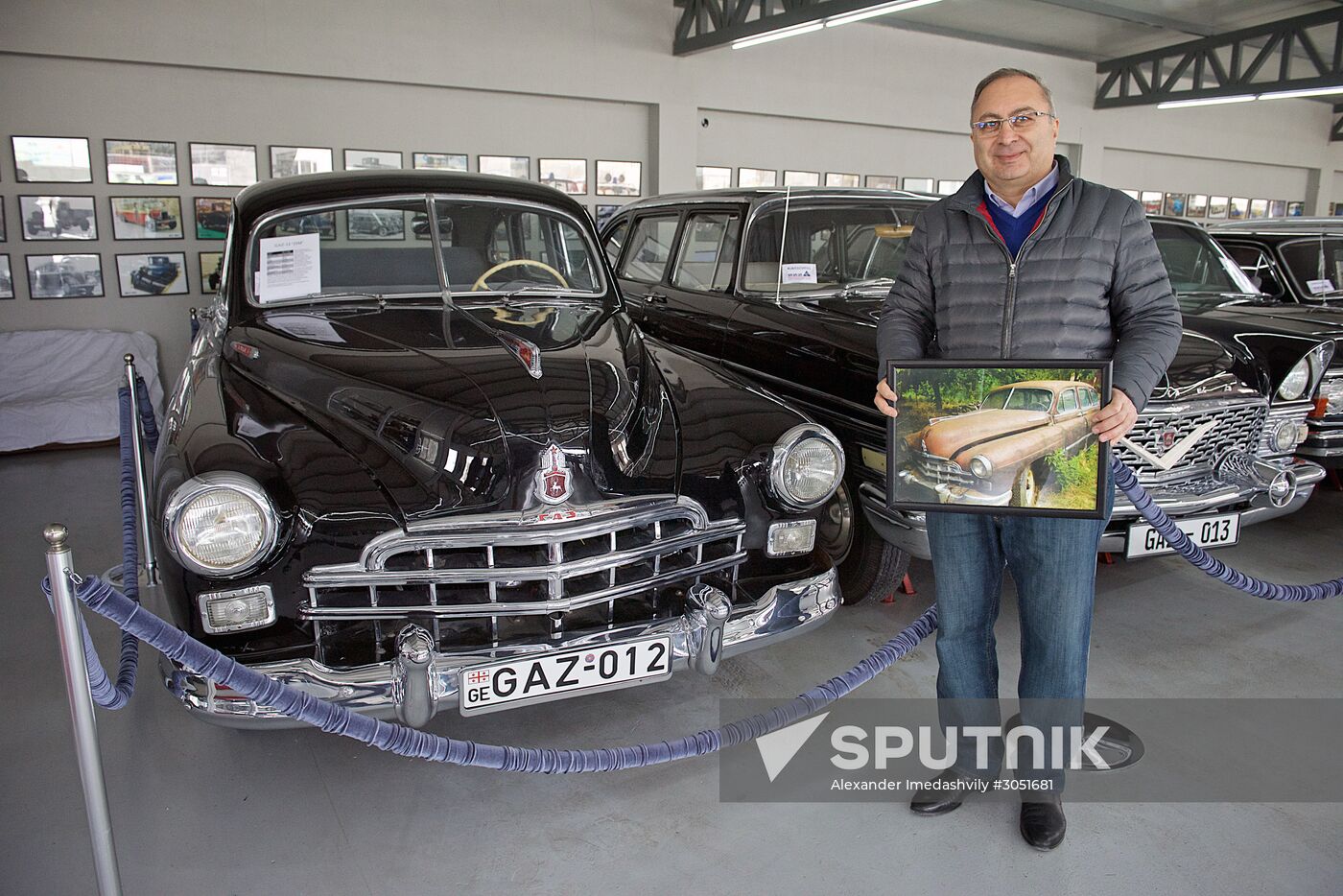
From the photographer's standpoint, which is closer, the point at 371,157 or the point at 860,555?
the point at 860,555

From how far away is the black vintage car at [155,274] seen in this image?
7746mm

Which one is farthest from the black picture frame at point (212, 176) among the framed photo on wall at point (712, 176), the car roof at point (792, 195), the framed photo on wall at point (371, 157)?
the car roof at point (792, 195)

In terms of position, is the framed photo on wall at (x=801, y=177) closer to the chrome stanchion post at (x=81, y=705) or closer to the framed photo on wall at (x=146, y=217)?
the framed photo on wall at (x=146, y=217)

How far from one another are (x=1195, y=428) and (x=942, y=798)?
204 centimetres

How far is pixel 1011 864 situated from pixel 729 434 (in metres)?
1.36

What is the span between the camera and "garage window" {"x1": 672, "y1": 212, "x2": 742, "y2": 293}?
4.38 metres

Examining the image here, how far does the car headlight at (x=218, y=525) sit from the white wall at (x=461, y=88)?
22.3 feet

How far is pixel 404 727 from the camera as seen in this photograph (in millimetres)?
2090

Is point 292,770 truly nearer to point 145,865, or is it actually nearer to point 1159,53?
point 145,865

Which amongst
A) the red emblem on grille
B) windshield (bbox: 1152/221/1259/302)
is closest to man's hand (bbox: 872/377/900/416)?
the red emblem on grille

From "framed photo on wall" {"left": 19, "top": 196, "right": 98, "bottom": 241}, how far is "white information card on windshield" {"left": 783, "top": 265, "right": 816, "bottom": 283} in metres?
6.42

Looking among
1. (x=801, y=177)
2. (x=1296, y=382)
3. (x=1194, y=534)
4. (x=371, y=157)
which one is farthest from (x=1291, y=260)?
(x=371, y=157)

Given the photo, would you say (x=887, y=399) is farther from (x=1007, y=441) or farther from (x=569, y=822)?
(x=569, y=822)

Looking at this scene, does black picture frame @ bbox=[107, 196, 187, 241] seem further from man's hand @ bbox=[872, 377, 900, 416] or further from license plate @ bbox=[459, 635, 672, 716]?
man's hand @ bbox=[872, 377, 900, 416]
